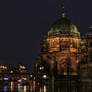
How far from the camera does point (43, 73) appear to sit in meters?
108

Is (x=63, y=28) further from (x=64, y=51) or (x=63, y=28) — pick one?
(x=64, y=51)

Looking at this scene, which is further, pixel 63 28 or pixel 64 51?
pixel 63 28

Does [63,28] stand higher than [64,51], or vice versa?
[63,28]

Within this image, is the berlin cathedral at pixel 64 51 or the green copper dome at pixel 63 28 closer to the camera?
the berlin cathedral at pixel 64 51

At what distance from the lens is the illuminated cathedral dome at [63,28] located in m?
111

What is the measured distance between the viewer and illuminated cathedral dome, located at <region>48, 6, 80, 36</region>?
111438mm

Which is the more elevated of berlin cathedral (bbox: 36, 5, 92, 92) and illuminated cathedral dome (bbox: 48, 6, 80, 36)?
illuminated cathedral dome (bbox: 48, 6, 80, 36)

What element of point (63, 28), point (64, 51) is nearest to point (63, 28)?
point (63, 28)

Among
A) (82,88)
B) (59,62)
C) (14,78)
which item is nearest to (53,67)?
(59,62)

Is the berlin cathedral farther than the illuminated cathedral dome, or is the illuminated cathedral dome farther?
the illuminated cathedral dome

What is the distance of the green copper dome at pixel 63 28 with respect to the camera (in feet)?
366

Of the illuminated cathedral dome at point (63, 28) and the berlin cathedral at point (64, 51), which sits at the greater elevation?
the illuminated cathedral dome at point (63, 28)

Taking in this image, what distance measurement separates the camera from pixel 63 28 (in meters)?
112

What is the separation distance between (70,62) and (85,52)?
5.72 m
